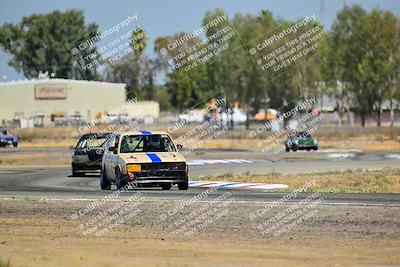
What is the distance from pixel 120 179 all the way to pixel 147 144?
126 cm

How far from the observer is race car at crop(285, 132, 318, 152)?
2167 inches

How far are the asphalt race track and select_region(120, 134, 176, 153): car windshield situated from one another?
111cm

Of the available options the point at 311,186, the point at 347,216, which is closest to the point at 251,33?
the point at 311,186

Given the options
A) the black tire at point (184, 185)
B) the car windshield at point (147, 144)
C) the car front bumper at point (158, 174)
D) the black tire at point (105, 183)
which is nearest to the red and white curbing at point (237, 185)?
the black tire at point (184, 185)

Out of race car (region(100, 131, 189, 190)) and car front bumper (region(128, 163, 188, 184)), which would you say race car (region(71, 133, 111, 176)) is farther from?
car front bumper (region(128, 163, 188, 184))

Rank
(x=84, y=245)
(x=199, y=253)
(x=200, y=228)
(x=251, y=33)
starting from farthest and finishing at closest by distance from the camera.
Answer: (x=251, y=33)
(x=200, y=228)
(x=84, y=245)
(x=199, y=253)

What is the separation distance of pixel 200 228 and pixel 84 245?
2.36 m

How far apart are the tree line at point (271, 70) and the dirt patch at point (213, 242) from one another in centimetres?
6740

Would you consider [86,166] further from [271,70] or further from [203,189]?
[271,70]

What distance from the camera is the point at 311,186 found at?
2491 centimetres

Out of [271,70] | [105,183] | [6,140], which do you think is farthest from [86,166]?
[271,70]

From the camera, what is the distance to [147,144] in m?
22.8

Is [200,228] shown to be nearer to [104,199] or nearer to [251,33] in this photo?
[104,199]

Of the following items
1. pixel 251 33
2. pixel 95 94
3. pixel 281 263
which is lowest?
pixel 281 263
